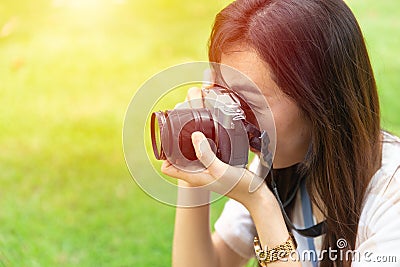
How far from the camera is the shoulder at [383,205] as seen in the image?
1.09 m

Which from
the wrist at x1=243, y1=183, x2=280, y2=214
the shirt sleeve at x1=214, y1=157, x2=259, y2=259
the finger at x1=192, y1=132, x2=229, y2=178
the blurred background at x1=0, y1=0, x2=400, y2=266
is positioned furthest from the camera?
the blurred background at x1=0, y1=0, x2=400, y2=266

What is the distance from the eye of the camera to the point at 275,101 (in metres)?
1.10

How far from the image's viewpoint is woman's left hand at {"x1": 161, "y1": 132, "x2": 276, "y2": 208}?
101cm

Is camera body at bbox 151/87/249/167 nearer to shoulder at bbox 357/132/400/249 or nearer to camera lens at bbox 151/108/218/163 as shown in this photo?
camera lens at bbox 151/108/218/163

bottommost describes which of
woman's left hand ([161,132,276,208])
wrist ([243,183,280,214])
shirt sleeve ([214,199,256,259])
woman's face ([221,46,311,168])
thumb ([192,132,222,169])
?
shirt sleeve ([214,199,256,259])

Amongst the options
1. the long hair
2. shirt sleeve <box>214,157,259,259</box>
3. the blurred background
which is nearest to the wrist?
the long hair

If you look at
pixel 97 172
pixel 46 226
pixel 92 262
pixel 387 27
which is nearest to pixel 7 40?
pixel 97 172

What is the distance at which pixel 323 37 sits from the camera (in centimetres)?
110

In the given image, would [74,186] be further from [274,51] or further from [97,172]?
[274,51]

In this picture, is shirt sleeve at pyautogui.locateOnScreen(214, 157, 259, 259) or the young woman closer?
the young woman

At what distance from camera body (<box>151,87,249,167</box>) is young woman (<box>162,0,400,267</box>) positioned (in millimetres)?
25

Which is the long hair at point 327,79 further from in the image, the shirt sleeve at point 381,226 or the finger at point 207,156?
the finger at point 207,156

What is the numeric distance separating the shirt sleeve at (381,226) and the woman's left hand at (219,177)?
0.18 meters

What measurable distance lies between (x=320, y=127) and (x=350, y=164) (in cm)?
10
